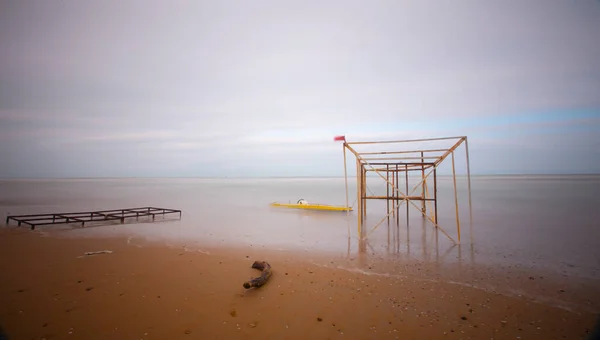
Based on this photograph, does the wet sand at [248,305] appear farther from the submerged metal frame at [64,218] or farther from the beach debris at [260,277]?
the submerged metal frame at [64,218]

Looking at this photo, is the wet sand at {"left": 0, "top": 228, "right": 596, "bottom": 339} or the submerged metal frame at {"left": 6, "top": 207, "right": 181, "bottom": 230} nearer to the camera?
the wet sand at {"left": 0, "top": 228, "right": 596, "bottom": 339}

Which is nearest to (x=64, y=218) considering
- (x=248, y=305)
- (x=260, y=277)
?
(x=260, y=277)

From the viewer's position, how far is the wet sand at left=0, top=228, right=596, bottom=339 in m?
4.60

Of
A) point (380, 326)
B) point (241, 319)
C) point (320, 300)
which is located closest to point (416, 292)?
point (380, 326)

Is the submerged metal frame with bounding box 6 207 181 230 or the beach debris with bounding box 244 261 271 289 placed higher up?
the submerged metal frame with bounding box 6 207 181 230

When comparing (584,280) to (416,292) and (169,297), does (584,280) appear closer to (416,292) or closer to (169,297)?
(416,292)

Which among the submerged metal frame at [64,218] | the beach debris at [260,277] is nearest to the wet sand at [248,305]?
the beach debris at [260,277]

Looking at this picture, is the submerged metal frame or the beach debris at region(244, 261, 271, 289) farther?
the submerged metal frame

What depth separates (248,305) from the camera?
5531 millimetres

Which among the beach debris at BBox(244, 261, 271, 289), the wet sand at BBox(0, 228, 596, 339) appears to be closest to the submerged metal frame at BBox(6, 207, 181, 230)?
the wet sand at BBox(0, 228, 596, 339)

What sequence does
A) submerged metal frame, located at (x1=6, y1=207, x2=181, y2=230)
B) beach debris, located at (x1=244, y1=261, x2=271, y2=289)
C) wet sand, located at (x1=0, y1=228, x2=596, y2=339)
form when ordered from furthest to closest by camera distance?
submerged metal frame, located at (x1=6, y1=207, x2=181, y2=230), beach debris, located at (x1=244, y1=261, x2=271, y2=289), wet sand, located at (x1=0, y1=228, x2=596, y2=339)

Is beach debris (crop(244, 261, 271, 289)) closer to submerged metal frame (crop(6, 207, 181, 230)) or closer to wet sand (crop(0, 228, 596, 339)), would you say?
wet sand (crop(0, 228, 596, 339))

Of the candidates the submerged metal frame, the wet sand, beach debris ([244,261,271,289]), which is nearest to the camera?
the wet sand

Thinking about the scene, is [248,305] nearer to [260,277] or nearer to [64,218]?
[260,277]
